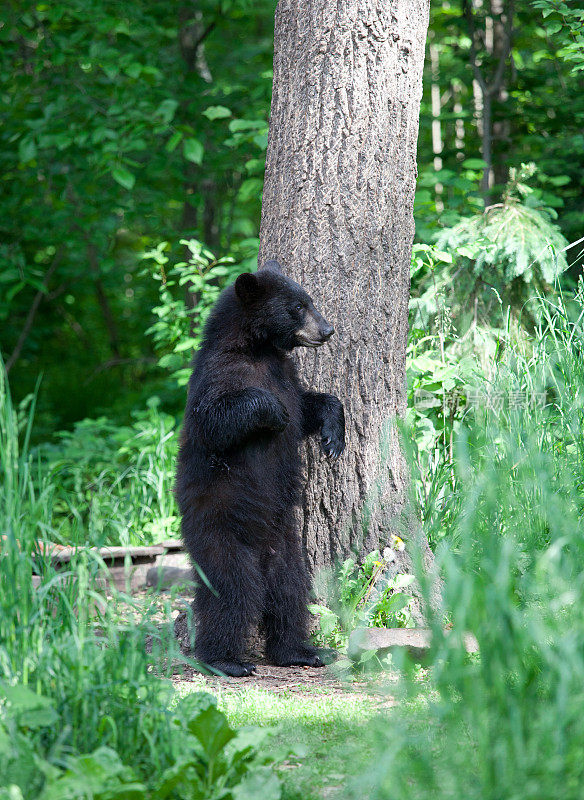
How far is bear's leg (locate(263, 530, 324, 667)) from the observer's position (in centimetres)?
371

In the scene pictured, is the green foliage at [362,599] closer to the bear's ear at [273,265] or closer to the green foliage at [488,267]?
the bear's ear at [273,265]

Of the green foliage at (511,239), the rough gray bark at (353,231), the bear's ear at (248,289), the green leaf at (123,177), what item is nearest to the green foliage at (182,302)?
the green leaf at (123,177)

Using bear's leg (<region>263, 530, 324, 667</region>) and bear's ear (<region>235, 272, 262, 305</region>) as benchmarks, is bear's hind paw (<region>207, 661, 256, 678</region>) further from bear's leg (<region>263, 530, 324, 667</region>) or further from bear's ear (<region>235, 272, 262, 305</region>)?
bear's ear (<region>235, 272, 262, 305</region>)

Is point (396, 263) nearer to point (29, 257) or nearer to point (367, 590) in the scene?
point (367, 590)

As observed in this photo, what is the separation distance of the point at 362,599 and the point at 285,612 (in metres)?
0.39

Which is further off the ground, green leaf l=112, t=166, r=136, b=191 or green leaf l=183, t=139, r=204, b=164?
green leaf l=183, t=139, r=204, b=164

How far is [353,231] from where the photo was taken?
3.96 metres

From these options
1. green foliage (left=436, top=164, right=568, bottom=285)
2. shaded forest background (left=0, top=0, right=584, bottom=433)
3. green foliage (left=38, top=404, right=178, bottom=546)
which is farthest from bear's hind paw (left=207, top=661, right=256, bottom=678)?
shaded forest background (left=0, top=0, right=584, bottom=433)

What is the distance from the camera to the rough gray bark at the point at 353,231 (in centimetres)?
396

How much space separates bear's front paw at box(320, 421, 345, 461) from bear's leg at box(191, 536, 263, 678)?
59 centimetres

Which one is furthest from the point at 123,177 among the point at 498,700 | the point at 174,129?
the point at 498,700

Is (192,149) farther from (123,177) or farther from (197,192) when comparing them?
(197,192)

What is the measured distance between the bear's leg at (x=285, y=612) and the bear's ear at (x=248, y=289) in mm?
1194

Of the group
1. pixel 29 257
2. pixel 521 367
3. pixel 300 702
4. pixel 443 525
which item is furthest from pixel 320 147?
pixel 29 257
